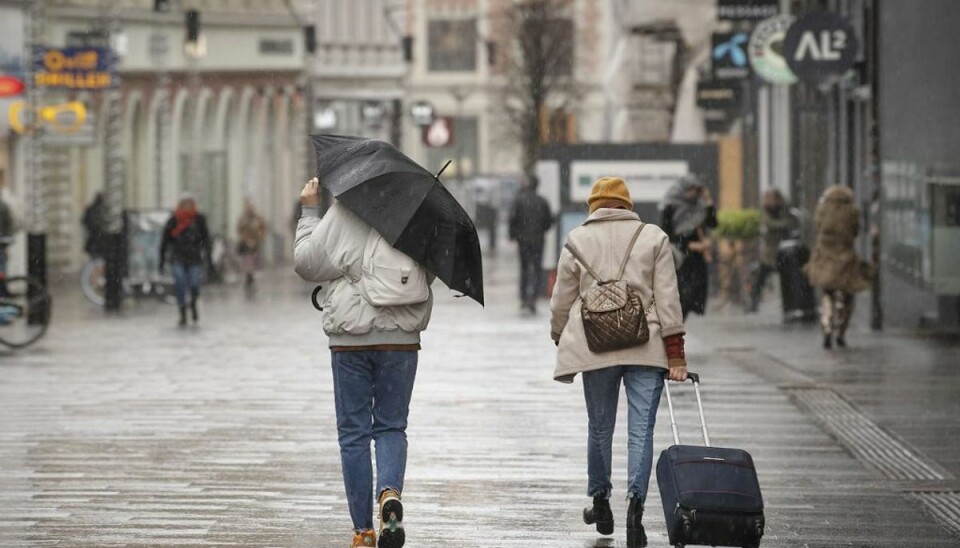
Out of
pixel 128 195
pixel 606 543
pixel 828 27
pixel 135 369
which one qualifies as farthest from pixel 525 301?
pixel 128 195

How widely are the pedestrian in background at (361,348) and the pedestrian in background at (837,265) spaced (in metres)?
11.5

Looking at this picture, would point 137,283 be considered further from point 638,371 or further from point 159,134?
point 638,371

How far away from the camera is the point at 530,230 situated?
1061 inches

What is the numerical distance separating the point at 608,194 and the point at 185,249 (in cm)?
1656

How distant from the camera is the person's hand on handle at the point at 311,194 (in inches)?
317

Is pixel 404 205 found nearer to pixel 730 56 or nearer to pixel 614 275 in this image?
pixel 614 275

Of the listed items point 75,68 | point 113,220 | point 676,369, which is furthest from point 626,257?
point 75,68

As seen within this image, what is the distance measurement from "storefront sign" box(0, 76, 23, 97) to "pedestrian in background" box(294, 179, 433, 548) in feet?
95.1

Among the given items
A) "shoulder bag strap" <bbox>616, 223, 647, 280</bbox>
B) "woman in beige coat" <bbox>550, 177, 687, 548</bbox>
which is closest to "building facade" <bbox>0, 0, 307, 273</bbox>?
"woman in beige coat" <bbox>550, 177, 687, 548</bbox>

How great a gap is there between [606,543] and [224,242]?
30253mm

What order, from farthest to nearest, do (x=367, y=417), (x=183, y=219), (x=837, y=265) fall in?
(x=183, y=219)
(x=837, y=265)
(x=367, y=417)

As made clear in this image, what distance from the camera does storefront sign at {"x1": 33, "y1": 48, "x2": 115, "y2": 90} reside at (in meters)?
31.5

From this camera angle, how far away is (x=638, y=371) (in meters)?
8.36

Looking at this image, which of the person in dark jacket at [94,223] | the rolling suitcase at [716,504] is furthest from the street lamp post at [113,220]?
the rolling suitcase at [716,504]
